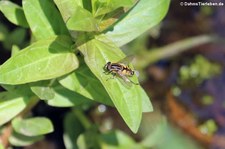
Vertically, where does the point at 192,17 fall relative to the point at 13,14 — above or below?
below

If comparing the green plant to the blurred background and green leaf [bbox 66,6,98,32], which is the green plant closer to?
green leaf [bbox 66,6,98,32]

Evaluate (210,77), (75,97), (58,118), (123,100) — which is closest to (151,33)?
(210,77)

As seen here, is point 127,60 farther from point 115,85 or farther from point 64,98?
point 64,98

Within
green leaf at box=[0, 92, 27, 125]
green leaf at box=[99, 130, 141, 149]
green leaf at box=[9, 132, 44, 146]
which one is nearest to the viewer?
green leaf at box=[0, 92, 27, 125]

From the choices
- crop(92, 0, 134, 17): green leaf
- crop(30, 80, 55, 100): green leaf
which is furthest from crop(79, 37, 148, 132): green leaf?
crop(30, 80, 55, 100): green leaf

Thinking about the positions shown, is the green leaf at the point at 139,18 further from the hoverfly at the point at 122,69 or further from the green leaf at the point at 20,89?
the green leaf at the point at 20,89

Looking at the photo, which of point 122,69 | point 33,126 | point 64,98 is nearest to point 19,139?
point 33,126

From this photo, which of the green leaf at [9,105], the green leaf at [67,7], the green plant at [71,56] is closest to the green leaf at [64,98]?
the green plant at [71,56]

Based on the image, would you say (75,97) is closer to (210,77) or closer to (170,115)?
(170,115)
